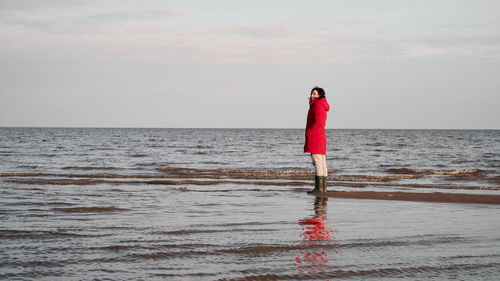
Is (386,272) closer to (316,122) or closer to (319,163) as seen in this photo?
(316,122)

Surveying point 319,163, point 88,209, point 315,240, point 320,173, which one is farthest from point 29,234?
point 320,173

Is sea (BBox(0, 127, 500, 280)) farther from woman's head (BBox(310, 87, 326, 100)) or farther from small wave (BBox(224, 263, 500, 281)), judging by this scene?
woman's head (BBox(310, 87, 326, 100))

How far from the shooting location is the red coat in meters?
10.4

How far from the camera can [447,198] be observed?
10461mm

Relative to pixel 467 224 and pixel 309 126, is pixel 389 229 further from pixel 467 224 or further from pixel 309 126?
pixel 309 126

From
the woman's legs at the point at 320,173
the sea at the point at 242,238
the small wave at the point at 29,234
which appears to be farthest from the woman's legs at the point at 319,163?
the small wave at the point at 29,234

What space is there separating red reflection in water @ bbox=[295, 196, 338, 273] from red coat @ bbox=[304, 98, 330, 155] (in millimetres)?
2175

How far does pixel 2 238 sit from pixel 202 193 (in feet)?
18.9

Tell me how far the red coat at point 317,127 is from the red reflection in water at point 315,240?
2175 millimetres

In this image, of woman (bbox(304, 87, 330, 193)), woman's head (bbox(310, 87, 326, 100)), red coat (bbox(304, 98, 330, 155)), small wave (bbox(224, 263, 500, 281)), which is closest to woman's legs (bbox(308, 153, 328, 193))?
woman (bbox(304, 87, 330, 193))

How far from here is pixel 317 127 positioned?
10.4m

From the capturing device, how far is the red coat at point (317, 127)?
10.4 m

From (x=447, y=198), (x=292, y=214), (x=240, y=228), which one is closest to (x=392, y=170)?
(x=447, y=198)

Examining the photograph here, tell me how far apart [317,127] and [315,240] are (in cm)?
501
